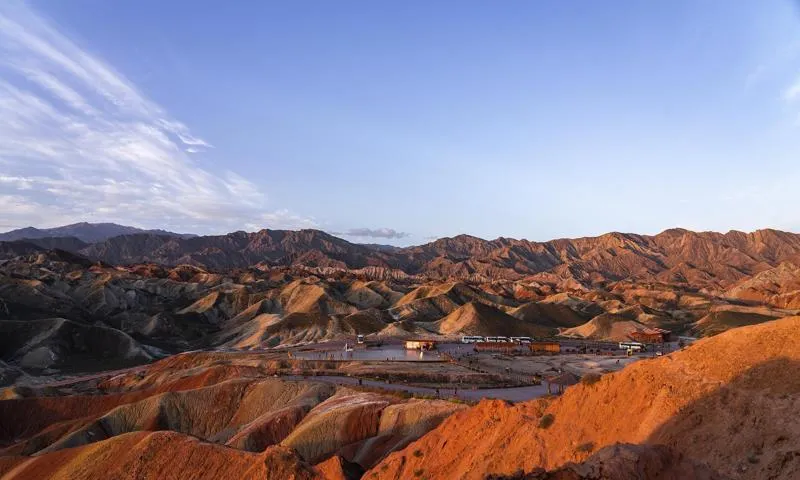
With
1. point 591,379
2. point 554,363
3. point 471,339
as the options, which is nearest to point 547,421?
point 591,379

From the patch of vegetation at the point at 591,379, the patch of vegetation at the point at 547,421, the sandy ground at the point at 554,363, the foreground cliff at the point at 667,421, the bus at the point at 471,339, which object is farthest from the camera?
the bus at the point at 471,339

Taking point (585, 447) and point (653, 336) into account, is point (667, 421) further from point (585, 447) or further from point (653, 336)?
point (653, 336)

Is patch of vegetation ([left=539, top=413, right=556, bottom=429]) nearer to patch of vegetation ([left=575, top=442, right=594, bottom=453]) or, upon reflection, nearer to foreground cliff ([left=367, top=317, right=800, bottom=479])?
foreground cliff ([left=367, top=317, right=800, bottom=479])

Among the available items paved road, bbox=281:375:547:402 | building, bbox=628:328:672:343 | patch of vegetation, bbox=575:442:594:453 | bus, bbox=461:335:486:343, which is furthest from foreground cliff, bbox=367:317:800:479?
building, bbox=628:328:672:343

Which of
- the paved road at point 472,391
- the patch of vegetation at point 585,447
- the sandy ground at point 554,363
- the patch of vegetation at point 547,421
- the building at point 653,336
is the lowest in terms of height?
the sandy ground at point 554,363

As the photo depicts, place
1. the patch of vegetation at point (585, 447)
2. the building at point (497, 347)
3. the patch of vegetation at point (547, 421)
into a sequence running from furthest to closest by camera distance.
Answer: the building at point (497, 347) → the patch of vegetation at point (547, 421) → the patch of vegetation at point (585, 447)

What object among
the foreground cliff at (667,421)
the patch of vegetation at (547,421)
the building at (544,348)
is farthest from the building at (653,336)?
the patch of vegetation at (547,421)

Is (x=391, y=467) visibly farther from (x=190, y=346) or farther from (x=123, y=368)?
(x=190, y=346)

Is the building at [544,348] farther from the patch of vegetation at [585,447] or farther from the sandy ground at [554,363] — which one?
the patch of vegetation at [585,447]
